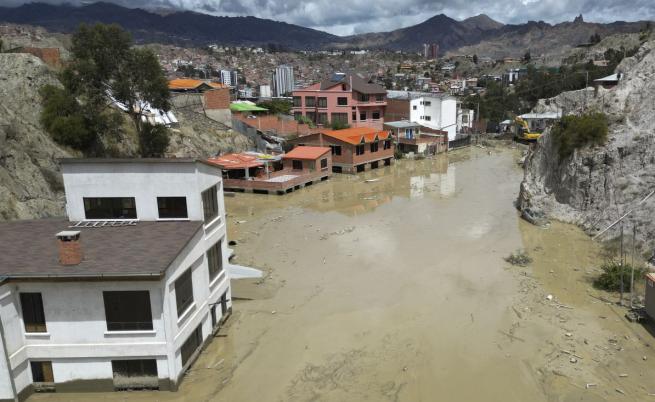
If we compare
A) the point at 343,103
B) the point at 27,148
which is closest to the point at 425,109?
the point at 343,103

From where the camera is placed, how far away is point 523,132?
232ft

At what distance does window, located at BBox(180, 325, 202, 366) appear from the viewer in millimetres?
14310

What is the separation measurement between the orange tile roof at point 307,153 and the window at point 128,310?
3363 cm

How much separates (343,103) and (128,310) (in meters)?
53.1

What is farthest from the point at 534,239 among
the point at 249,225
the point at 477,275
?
the point at 249,225

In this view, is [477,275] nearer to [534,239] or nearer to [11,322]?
[534,239]

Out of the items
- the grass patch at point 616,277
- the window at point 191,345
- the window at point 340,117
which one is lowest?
the grass patch at point 616,277

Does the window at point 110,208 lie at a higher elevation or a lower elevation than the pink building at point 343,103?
lower

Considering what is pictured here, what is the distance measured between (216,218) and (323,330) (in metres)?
5.80

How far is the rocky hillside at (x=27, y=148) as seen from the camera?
25219 mm

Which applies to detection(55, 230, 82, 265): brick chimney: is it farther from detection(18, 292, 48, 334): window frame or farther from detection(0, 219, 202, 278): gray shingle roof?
detection(18, 292, 48, 334): window frame

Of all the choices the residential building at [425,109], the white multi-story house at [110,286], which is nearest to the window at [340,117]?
the residential building at [425,109]

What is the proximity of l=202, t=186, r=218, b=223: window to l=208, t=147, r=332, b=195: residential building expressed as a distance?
24118mm

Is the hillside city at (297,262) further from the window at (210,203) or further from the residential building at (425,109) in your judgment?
the residential building at (425,109)
